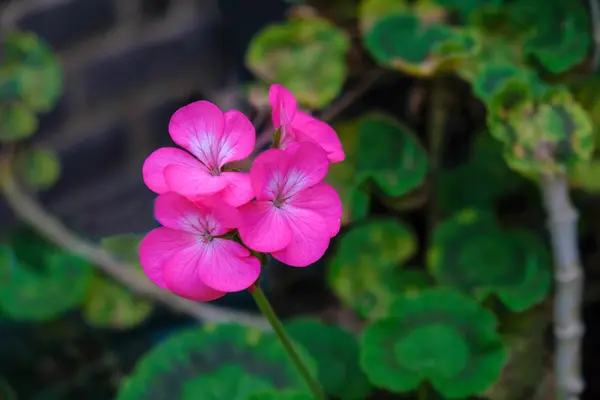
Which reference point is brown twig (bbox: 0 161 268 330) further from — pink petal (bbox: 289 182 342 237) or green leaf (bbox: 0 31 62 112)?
pink petal (bbox: 289 182 342 237)

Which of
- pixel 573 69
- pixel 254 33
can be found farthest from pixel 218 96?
pixel 573 69

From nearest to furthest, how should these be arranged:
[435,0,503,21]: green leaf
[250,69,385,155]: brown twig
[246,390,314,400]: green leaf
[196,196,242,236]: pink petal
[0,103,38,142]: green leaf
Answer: [196,196,242,236]: pink petal
[246,390,314,400]: green leaf
[435,0,503,21]: green leaf
[250,69,385,155]: brown twig
[0,103,38,142]: green leaf

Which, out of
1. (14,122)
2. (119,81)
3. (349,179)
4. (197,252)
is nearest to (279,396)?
(197,252)

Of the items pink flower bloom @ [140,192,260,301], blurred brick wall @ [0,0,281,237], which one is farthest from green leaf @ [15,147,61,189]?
pink flower bloom @ [140,192,260,301]

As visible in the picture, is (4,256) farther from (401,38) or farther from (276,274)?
(401,38)

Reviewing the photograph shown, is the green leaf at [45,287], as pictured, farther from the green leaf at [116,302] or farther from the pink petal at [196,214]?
the pink petal at [196,214]

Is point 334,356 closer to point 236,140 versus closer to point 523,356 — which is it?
point 523,356
